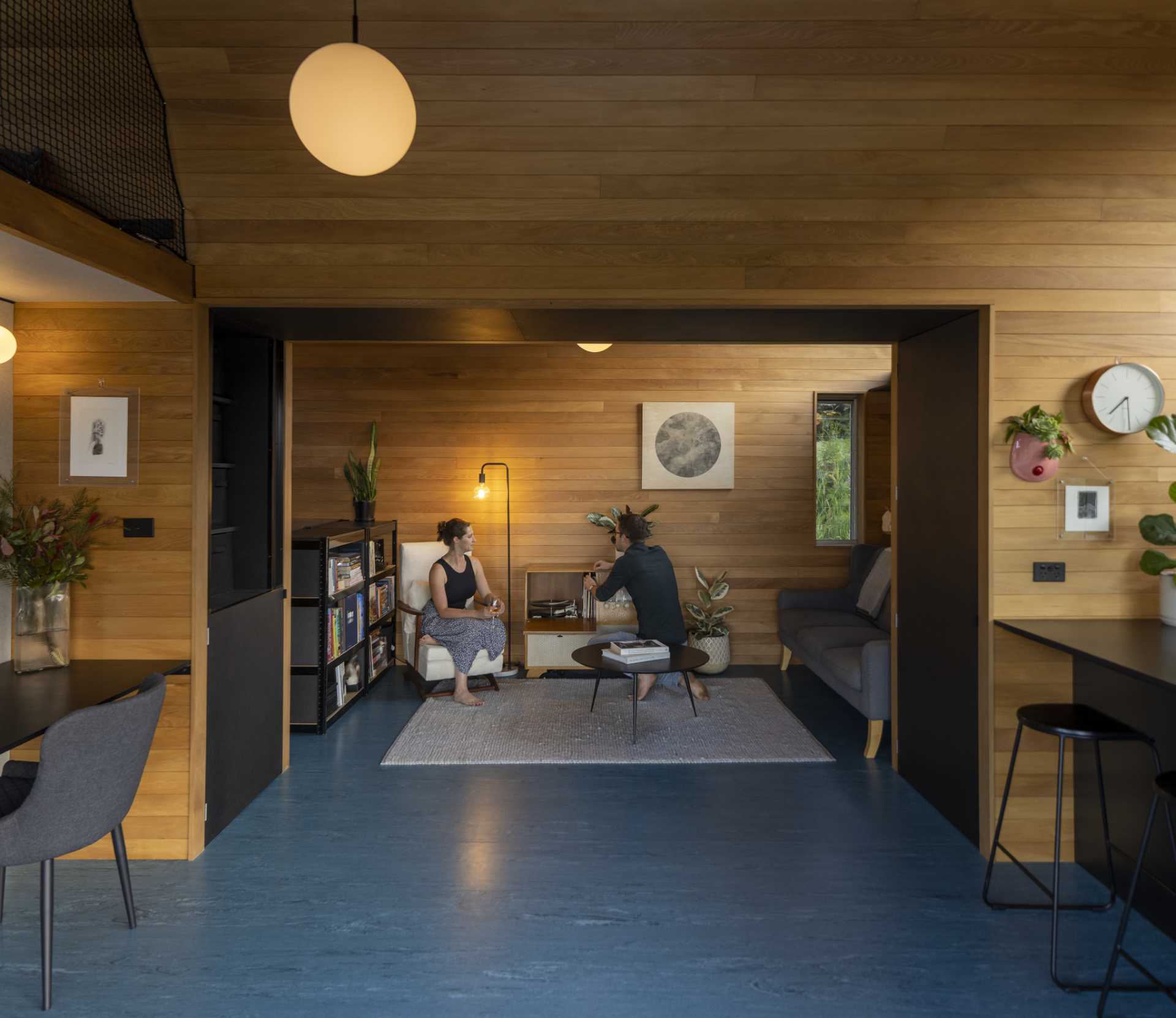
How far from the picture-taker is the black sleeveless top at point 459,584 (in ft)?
17.0

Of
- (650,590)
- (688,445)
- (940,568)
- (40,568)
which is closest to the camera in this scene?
(40,568)

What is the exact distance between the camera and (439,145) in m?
2.96

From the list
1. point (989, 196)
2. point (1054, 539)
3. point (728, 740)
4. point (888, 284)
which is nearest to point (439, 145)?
point (888, 284)

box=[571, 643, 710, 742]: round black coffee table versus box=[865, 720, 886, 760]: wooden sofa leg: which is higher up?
box=[571, 643, 710, 742]: round black coffee table

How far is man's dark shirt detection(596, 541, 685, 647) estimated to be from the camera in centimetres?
495

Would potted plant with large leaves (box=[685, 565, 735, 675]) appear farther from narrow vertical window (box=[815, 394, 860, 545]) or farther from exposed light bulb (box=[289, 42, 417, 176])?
exposed light bulb (box=[289, 42, 417, 176])

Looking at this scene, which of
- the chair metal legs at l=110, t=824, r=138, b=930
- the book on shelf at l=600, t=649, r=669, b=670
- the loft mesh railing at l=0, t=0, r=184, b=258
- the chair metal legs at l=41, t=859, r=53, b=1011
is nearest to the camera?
the chair metal legs at l=41, t=859, r=53, b=1011

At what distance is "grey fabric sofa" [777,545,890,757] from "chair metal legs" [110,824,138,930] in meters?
3.33

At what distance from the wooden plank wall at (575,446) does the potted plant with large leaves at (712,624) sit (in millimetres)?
116

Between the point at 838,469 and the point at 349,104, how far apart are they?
5.34 m

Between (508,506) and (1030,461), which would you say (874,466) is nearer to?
(508,506)

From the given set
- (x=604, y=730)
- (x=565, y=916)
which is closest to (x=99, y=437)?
(x=565, y=916)

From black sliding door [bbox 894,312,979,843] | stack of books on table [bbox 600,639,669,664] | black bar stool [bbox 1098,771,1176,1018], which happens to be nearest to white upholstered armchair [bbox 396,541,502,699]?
stack of books on table [bbox 600,639,669,664]

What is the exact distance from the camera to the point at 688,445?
6.31 metres
